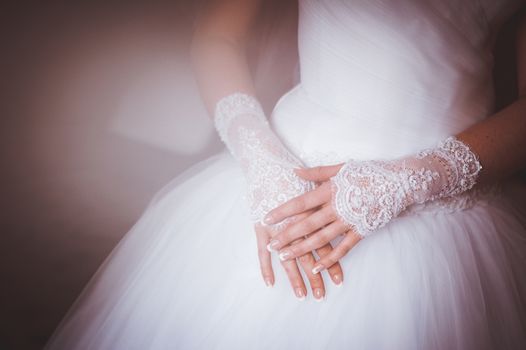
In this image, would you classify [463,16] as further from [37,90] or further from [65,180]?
[65,180]

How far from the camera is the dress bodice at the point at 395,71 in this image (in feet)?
1.81

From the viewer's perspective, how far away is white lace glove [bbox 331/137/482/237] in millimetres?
484

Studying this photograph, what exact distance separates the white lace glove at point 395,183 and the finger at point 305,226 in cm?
2

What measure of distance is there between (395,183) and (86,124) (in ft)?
2.87

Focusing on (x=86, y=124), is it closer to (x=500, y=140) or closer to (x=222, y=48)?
(x=222, y=48)

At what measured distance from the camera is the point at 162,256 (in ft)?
2.03

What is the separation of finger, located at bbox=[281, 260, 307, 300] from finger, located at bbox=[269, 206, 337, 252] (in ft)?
0.10

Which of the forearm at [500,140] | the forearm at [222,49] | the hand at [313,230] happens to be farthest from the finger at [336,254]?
the forearm at [222,49]

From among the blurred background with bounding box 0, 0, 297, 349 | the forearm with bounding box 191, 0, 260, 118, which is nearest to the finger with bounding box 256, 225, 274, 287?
the forearm with bounding box 191, 0, 260, 118

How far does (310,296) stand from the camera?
51 cm

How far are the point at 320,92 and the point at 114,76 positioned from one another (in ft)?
2.03

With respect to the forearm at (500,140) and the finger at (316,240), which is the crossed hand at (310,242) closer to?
the finger at (316,240)

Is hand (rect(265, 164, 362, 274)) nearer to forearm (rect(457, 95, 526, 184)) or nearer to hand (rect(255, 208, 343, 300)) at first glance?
hand (rect(255, 208, 343, 300))

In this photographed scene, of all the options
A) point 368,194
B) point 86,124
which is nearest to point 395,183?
point 368,194
